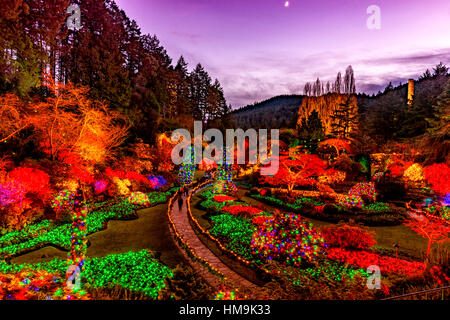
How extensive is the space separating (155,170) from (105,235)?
17.5 m

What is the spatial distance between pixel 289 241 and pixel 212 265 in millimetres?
3437

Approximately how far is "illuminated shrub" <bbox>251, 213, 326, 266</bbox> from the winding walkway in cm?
153

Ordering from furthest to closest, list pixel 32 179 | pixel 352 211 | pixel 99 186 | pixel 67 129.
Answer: pixel 99 186 → pixel 67 129 → pixel 352 211 → pixel 32 179

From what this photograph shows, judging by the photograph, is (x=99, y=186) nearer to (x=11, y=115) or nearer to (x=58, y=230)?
(x=58, y=230)

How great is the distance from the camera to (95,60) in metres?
30.4

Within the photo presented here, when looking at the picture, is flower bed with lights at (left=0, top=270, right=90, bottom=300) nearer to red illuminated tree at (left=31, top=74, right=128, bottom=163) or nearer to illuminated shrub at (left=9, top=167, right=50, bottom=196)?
illuminated shrub at (left=9, top=167, right=50, bottom=196)

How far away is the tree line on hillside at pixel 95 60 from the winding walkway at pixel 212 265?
1608cm

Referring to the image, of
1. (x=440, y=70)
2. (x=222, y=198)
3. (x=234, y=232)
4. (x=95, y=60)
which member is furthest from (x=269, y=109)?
(x=234, y=232)

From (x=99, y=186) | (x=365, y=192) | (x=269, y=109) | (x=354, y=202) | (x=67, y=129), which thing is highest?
(x=269, y=109)

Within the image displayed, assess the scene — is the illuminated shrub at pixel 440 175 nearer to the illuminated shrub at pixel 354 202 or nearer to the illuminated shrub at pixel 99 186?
the illuminated shrub at pixel 354 202

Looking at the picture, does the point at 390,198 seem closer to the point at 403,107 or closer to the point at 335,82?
the point at 403,107

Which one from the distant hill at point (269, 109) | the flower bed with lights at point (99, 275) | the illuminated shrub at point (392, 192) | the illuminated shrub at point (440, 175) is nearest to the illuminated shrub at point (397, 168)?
the illuminated shrub at point (392, 192)

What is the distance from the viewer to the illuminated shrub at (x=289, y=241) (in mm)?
Result: 8938
